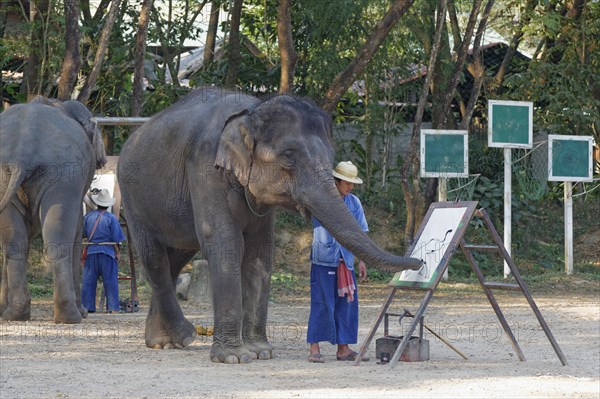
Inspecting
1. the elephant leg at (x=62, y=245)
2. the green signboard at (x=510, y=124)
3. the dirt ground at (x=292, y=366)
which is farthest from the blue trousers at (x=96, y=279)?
the green signboard at (x=510, y=124)

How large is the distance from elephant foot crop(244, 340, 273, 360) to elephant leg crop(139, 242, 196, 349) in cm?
100

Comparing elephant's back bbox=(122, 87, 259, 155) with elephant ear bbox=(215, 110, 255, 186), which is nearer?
elephant ear bbox=(215, 110, 255, 186)

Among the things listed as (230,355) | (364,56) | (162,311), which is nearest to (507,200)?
(364,56)

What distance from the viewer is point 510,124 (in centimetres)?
1884

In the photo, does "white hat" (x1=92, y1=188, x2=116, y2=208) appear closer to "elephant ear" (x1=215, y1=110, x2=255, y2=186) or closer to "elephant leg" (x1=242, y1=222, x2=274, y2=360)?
"elephant leg" (x1=242, y1=222, x2=274, y2=360)

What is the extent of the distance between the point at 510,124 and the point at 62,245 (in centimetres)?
911

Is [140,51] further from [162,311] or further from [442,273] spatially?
[442,273]

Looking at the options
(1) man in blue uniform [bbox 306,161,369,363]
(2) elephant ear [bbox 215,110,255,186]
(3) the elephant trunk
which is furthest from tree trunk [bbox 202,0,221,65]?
(3) the elephant trunk

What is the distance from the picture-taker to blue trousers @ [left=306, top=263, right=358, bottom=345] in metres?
9.54

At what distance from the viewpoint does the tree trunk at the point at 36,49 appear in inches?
773

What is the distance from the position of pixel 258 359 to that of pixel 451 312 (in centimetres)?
504

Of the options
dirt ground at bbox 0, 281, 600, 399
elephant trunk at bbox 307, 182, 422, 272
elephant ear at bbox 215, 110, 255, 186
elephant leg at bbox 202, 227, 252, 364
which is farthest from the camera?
elephant leg at bbox 202, 227, 252, 364

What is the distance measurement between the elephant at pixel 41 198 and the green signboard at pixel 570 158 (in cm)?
949

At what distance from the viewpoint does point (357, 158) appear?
25.5 metres
